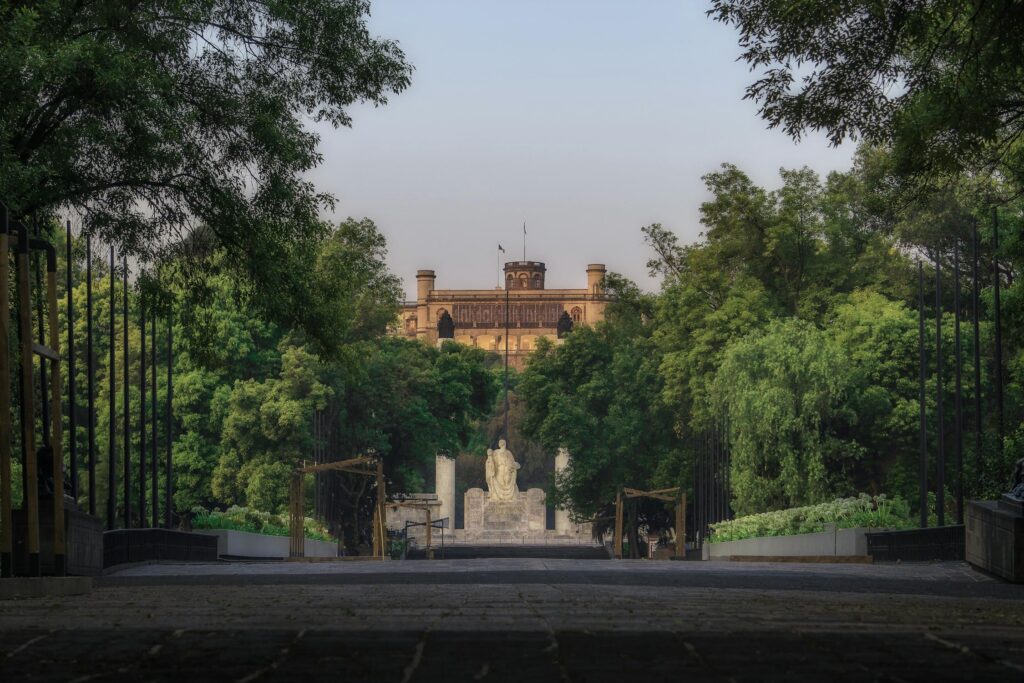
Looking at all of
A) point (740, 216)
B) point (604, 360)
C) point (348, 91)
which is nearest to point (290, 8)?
point (348, 91)

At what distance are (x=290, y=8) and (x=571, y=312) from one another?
14732 cm

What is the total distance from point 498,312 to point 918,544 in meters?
141

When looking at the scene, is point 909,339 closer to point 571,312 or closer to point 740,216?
point 740,216

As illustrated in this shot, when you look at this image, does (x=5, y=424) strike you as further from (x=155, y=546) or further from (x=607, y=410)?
(x=607, y=410)

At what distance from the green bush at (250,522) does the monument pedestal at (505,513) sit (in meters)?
41.1

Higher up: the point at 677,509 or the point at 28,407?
the point at 28,407

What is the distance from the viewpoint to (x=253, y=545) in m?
44.9

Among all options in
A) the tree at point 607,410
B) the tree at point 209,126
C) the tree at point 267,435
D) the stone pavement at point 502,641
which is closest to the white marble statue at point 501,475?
the tree at point 607,410

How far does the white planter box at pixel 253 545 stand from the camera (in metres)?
41.0

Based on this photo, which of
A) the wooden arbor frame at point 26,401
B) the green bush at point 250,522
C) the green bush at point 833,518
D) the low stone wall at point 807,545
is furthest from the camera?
the green bush at point 250,522

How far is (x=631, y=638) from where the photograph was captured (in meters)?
7.77

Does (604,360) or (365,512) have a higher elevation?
(604,360)

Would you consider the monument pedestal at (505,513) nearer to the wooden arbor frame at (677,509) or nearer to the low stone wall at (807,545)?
the wooden arbor frame at (677,509)

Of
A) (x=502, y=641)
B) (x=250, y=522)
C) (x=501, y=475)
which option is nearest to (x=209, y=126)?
(x=502, y=641)
